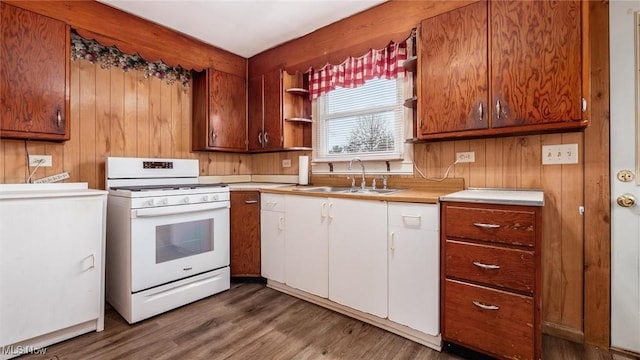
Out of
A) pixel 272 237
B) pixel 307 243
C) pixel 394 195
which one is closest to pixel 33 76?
pixel 272 237

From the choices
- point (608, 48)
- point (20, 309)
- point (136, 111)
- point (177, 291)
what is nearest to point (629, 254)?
point (608, 48)

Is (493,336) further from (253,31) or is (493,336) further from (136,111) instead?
(136,111)

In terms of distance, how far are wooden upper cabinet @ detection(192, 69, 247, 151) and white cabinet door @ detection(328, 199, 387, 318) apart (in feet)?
5.15

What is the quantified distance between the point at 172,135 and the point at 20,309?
1745 mm

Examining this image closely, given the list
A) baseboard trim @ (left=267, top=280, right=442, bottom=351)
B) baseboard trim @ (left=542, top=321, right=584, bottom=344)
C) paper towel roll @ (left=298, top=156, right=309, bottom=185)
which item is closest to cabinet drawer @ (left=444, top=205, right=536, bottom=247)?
baseboard trim @ (left=267, top=280, right=442, bottom=351)

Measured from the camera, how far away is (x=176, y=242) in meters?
2.31

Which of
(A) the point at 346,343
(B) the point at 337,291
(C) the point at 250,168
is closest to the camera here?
(A) the point at 346,343

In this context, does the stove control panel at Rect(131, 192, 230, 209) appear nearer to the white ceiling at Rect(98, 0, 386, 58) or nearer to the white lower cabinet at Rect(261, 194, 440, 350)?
the white lower cabinet at Rect(261, 194, 440, 350)

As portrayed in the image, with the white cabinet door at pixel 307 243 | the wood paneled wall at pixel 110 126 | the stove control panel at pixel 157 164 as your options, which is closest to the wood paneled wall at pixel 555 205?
the white cabinet door at pixel 307 243

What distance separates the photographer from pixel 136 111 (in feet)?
8.85

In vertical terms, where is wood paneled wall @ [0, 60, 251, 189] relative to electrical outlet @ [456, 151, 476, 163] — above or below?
above

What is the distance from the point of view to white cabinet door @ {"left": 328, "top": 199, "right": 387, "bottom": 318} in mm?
1923

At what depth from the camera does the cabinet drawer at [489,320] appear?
58.3 inches

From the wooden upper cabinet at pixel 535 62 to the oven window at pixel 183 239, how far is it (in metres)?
2.27
